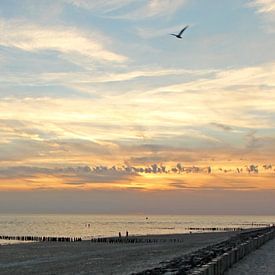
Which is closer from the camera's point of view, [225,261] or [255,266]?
[225,261]

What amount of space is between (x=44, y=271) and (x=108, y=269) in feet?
13.3

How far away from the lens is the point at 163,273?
2605 cm

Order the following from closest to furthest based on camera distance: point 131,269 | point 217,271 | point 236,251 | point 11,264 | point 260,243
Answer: point 217,271
point 236,251
point 131,269
point 11,264
point 260,243

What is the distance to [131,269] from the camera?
1302 inches

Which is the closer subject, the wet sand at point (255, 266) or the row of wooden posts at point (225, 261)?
the row of wooden posts at point (225, 261)

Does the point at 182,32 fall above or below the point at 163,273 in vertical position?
above

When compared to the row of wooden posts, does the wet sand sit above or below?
below

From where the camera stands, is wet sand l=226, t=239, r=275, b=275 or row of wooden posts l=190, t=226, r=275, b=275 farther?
wet sand l=226, t=239, r=275, b=275

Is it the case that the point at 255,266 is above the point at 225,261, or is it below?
below

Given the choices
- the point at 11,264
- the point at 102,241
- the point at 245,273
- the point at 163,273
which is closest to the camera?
the point at 245,273

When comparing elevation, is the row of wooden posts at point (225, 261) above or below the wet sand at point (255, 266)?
above

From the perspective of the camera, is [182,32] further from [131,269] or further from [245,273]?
[131,269]

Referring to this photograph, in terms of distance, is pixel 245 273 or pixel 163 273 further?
pixel 163 273

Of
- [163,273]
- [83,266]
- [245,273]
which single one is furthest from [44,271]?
[245,273]
